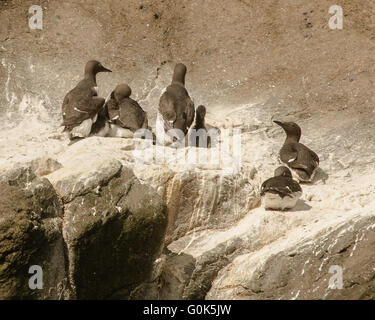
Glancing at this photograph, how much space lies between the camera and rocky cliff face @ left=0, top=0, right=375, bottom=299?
27.6 ft

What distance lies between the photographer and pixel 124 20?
14.1 meters

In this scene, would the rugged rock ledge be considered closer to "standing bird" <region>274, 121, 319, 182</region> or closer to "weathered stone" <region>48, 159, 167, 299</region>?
"weathered stone" <region>48, 159, 167, 299</region>

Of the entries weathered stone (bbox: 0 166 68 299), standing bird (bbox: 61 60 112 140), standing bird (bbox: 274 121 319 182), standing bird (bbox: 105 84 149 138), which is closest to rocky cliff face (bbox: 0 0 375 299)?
weathered stone (bbox: 0 166 68 299)

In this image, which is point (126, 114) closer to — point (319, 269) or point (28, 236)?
point (28, 236)

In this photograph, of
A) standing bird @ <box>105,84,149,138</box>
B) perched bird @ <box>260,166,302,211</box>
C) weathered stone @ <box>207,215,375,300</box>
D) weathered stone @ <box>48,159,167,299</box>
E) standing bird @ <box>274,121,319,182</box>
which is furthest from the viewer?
standing bird @ <box>105,84,149,138</box>

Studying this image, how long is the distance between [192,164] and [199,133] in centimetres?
184

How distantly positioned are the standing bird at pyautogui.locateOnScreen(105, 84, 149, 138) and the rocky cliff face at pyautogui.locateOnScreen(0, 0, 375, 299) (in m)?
0.71

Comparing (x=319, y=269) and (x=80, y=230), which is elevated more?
(x=80, y=230)

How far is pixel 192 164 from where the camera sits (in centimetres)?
976

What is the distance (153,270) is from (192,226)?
94 centimetres

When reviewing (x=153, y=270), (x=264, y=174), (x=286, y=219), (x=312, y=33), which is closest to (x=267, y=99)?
(x=312, y=33)

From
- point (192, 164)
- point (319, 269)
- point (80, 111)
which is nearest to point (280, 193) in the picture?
point (192, 164)
